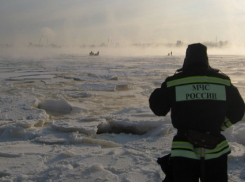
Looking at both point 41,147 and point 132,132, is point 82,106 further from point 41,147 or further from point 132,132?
point 41,147

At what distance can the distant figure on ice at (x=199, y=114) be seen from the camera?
7.14ft

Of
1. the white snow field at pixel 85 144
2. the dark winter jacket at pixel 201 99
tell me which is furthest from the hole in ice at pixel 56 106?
the dark winter jacket at pixel 201 99

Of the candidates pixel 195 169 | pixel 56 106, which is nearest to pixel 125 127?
pixel 56 106

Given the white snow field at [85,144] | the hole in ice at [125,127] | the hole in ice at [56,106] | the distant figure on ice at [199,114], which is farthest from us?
the hole in ice at [56,106]

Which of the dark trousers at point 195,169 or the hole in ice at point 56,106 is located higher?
the dark trousers at point 195,169

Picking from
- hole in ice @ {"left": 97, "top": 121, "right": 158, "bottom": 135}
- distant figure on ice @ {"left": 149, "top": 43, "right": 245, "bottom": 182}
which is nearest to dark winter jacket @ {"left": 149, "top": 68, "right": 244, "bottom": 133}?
distant figure on ice @ {"left": 149, "top": 43, "right": 245, "bottom": 182}

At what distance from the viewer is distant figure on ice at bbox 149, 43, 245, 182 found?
218 centimetres

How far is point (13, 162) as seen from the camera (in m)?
4.05

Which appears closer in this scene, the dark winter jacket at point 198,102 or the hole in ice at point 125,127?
the dark winter jacket at point 198,102

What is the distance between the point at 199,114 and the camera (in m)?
2.19

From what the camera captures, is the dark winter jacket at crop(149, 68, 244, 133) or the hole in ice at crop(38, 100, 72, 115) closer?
the dark winter jacket at crop(149, 68, 244, 133)

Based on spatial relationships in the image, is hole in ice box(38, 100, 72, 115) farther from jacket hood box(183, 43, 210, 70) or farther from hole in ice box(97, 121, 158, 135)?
jacket hood box(183, 43, 210, 70)

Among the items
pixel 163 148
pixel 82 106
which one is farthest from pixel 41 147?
pixel 82 106

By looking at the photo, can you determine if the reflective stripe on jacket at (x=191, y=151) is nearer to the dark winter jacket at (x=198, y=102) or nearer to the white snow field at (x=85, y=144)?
the dark winter jacket at (x=198, y=102)
